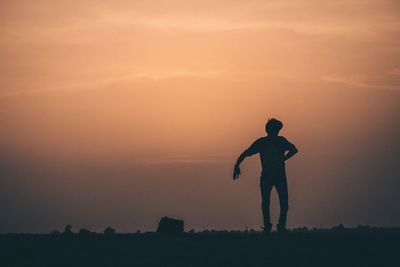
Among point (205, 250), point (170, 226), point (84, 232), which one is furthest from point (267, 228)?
point (205, 250)

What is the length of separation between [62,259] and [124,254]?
4.41 feet

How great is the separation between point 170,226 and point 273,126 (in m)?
3.79

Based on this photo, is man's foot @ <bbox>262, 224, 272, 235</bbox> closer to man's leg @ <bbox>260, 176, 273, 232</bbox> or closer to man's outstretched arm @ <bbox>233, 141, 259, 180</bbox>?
man's leg @ <bbox>260, 176, 273, 232</bbox>

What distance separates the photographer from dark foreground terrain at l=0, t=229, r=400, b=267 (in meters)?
18.4

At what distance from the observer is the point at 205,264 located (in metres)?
18.1

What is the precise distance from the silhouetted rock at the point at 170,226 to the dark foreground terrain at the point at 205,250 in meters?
0.93

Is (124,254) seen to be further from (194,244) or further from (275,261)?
(275,261)

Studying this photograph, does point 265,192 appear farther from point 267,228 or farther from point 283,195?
point 267,228

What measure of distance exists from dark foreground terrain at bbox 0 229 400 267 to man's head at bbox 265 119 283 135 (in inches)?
133

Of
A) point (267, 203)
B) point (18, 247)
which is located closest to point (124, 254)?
point (18, 247)

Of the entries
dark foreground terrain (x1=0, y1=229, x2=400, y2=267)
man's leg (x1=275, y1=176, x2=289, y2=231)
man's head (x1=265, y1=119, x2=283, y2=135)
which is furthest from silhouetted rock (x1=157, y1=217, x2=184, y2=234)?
man's head (x1=265, y1=119, x2=283, y2=135)

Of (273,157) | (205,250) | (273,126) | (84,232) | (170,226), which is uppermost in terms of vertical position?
(273,126)

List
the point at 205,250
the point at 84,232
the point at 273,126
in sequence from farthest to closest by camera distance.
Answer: the point at 273,126
the point at 84,232
the point at 205,250

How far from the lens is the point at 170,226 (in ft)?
78.6
